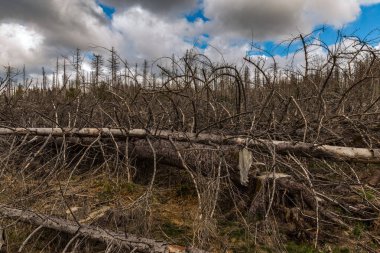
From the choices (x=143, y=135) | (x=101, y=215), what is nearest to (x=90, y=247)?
(x=101, y=215)

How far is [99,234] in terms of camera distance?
2.65m

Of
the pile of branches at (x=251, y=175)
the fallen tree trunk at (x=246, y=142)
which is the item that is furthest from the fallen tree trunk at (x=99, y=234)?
the fallen tree trunk at (x=246, y=142)

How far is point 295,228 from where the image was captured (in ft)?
10.3

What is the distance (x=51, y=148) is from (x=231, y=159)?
269 centimetres

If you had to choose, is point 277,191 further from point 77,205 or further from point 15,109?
point 15,109

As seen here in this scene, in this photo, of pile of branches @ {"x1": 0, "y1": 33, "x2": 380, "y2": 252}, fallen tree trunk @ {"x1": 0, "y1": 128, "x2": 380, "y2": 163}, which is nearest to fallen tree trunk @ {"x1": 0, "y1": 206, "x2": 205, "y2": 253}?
pile of branches @ {"x1": 0, "y1": 33, "x2": 380, "y2": 252}

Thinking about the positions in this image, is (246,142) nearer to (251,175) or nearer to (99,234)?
(251,175)

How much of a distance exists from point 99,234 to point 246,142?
1.61m

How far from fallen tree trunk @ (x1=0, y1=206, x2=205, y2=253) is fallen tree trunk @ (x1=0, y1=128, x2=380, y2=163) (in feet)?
4.14

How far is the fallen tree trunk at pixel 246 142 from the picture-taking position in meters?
3.26

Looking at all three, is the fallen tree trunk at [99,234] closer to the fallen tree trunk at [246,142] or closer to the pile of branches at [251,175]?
the pile of branches at [251,175]

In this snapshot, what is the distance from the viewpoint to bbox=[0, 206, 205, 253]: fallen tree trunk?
8.18 feet

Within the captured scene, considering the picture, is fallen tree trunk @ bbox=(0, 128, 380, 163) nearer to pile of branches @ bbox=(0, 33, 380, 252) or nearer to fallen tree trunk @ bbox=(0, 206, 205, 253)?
pile of branches @ bbox=(0, 33, 380, 252)

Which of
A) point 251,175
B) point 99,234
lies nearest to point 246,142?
point 251,175
